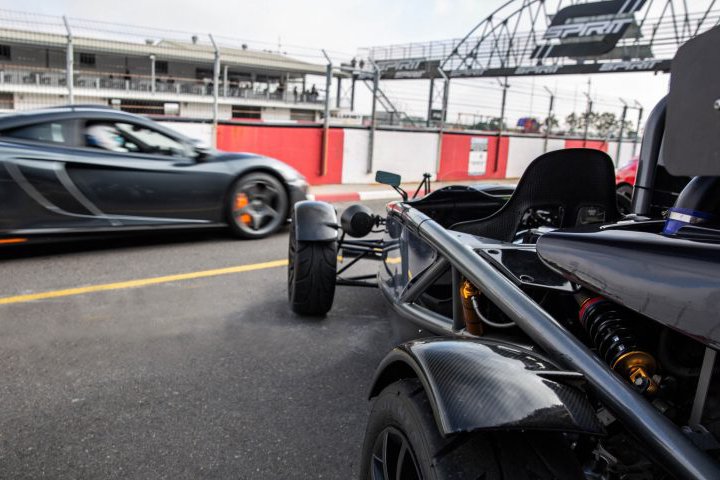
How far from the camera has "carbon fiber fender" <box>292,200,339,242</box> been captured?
11.7ft

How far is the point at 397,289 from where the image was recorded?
2.87m

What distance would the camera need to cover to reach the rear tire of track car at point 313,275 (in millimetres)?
3559

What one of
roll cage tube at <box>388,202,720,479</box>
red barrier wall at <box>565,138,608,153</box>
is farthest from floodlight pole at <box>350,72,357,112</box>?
roll cage tube at <box>388,202,720,479</box>

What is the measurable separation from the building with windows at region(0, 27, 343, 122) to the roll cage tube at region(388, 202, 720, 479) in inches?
1065

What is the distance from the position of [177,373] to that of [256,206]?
343 centimetres

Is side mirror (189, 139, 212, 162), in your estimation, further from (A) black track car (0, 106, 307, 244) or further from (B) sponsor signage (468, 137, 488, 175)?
(B) sponsor signage (468, 137, 488, 175)

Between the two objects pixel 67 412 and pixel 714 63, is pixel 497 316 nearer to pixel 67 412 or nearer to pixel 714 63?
pixel 714 63

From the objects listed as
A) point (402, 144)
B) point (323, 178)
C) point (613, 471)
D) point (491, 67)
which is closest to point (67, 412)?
point (613, 471)

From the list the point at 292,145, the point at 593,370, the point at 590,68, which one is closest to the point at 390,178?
the point at 593,370

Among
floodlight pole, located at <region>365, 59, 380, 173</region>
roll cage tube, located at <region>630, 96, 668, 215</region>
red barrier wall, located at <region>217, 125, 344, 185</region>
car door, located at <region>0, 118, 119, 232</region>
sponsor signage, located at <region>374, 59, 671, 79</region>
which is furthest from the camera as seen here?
sponsor signage, located at <region>374, 59, 671, 79</region>

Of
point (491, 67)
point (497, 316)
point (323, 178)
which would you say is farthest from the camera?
point (491, 67)

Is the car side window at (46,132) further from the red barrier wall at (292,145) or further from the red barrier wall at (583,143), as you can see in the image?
the red barrier wall at (583,143)

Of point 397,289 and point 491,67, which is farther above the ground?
point 491,67

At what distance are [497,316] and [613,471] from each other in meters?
0.68
